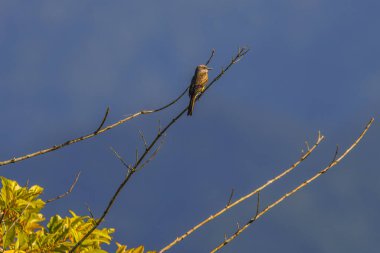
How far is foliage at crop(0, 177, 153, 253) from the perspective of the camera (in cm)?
→ 556

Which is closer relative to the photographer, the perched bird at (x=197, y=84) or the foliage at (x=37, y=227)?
the foliage at (x=37, y=227)

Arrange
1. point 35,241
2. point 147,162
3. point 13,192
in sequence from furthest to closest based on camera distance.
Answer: point 13,192 → point 35,241 → point 147,162

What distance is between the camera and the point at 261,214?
4039mm

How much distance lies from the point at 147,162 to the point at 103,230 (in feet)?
7.73

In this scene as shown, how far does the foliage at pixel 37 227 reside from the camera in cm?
556

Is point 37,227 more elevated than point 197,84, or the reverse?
point 197,84

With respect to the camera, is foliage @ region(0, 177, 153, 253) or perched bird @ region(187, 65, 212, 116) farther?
perched bird @ region(187, 65, 212, 116)

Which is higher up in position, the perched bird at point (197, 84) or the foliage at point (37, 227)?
the perched bird at point (197, 84)

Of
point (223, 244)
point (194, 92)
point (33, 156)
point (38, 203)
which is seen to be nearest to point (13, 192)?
point (38, 203)

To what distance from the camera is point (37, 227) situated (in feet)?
20.5

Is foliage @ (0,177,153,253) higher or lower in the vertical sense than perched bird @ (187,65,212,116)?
lower

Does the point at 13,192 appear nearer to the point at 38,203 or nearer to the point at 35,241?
the point at 38,203

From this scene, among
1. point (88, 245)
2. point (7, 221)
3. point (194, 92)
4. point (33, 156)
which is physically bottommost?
point (33, 156)

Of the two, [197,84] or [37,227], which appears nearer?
[37,227]
